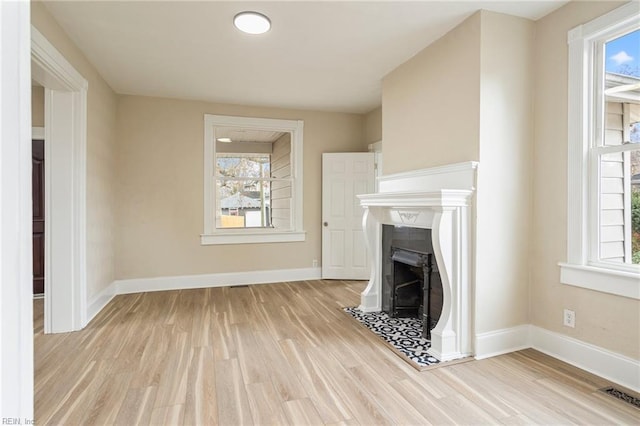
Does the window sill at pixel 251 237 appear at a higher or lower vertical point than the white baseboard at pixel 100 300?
higher

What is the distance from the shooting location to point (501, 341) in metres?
2.65

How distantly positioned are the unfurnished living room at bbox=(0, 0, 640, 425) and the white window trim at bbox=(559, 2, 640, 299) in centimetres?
1

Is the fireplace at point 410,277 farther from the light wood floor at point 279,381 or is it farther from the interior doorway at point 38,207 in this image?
the interior doorway at point 38,207

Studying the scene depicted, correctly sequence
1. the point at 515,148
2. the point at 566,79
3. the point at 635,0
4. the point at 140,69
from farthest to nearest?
the point at 140,69 → the point at 515,148 → the point at 566,79 → the point at 635,0

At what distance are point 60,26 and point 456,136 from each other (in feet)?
10.6

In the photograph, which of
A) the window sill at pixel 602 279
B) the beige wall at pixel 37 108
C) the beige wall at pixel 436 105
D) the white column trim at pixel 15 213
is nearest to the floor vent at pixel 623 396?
the window sill at pixel 602 279

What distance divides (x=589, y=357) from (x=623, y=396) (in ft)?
1.08

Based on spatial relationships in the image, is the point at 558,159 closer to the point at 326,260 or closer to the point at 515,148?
the point at 515,148

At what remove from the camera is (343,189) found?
5246 millimetres

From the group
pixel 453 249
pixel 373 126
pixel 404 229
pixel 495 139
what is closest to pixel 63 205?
pixel 404 229

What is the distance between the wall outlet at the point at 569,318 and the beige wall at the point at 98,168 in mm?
4098

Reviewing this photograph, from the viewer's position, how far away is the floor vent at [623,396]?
1.98m

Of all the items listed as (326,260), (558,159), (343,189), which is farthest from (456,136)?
(326,260)

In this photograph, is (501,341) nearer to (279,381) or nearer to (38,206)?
(279,381)
